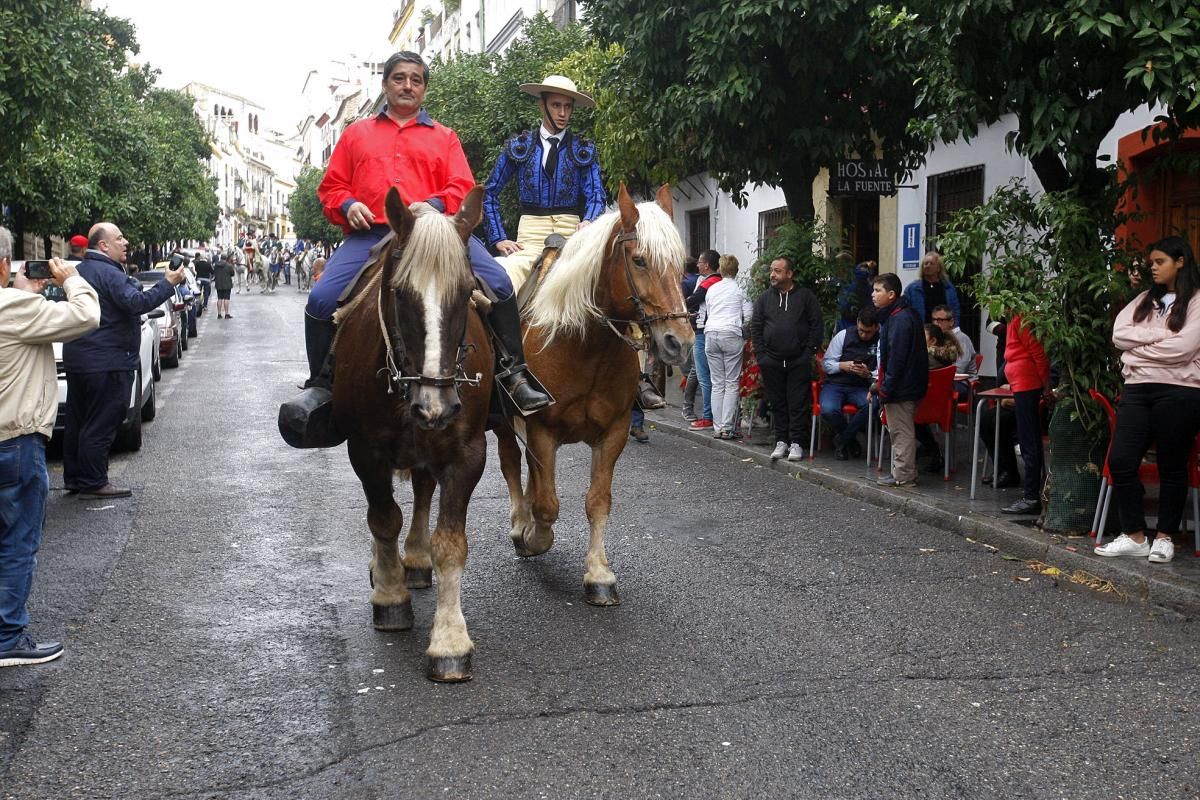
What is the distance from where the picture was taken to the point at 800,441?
1204cm

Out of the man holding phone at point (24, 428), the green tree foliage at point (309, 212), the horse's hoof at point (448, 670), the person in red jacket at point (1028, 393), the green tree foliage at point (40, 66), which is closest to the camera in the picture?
the horse's hoof at point (448, 670)

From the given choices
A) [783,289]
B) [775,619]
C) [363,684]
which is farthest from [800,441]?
[363,684]

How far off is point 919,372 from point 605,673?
576 cm

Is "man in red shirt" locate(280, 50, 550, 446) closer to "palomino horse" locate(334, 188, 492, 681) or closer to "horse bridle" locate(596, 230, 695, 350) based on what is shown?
"palomino horse" locate(334, 188, 492, 681)

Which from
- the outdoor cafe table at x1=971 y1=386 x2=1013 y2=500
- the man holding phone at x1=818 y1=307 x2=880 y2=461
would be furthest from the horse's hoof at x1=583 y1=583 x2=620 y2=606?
the man holding phone at x1=818 y1=307 x2=880 y2=461

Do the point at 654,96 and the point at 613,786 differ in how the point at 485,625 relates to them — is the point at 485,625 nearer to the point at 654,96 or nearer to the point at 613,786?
the point at 613,786

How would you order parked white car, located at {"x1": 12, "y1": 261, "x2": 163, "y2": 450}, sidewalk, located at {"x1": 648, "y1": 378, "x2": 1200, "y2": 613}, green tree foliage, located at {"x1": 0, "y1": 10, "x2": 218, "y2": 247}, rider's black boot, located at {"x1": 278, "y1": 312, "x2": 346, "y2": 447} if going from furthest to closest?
1. green tree foliage, located at {"x1": 0, "y1": 10, "x2": 218, "y2": 247}
2. parked white car, located at {"x1": 12, "y1": 261, "x2": 163, "y2": 450}
3. sidewalk, located at {"x1": 648, "y1": 378, "x2": 1200, "y2": 613}
4. rider's black boot, located at {"x1": 278, "y1": 312, "x2": 346, "y2": 447}

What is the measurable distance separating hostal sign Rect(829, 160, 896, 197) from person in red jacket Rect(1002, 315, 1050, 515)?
198 inches

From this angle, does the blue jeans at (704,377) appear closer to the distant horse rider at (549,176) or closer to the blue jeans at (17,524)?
the distant horse rider at (549,176)

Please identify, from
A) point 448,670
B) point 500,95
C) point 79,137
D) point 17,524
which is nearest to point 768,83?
point 448,670

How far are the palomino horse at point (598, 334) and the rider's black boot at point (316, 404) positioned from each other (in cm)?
118

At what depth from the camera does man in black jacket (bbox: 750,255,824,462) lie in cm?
1187

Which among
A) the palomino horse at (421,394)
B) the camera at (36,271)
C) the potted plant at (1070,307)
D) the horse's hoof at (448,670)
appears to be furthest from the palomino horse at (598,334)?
the potted plant at (1070,307)

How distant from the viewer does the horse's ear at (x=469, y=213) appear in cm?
509
